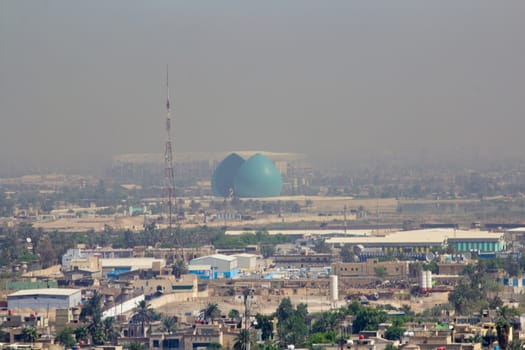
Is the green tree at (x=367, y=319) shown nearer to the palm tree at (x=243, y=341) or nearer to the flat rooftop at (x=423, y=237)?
the palm tree at (x=243, y=341)

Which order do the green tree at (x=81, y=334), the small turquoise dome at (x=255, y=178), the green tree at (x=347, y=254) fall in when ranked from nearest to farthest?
the green tree at (x=81, y=334) → the green tree at (x=347, y=254) → the small turquoise dome at (x=255, y=178)

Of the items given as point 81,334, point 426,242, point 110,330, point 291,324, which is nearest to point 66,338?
point 81,334

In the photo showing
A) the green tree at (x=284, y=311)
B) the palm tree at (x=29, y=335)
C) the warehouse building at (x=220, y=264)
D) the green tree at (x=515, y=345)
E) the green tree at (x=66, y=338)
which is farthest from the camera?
the warehouse building at (x=220, y=264)

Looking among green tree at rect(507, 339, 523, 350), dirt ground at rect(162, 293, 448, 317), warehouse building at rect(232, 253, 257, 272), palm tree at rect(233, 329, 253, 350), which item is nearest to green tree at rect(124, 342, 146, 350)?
palm tree at rect(233, 329, 253, 350)

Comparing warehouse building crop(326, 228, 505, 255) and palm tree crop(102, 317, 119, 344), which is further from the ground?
warehouse building crop(326, 228, 505, 255)

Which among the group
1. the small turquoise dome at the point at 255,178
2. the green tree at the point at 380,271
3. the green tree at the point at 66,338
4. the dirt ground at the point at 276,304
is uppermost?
the small turquoise dome at the point at 255,178

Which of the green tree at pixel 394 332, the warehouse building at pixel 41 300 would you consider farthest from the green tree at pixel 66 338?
the warehouse building at pixel 41 300

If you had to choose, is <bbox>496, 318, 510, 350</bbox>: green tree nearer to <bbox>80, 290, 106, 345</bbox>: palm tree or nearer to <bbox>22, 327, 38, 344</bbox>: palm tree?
<bbox>80, 290, 106, 345</bbox>: palm tree
